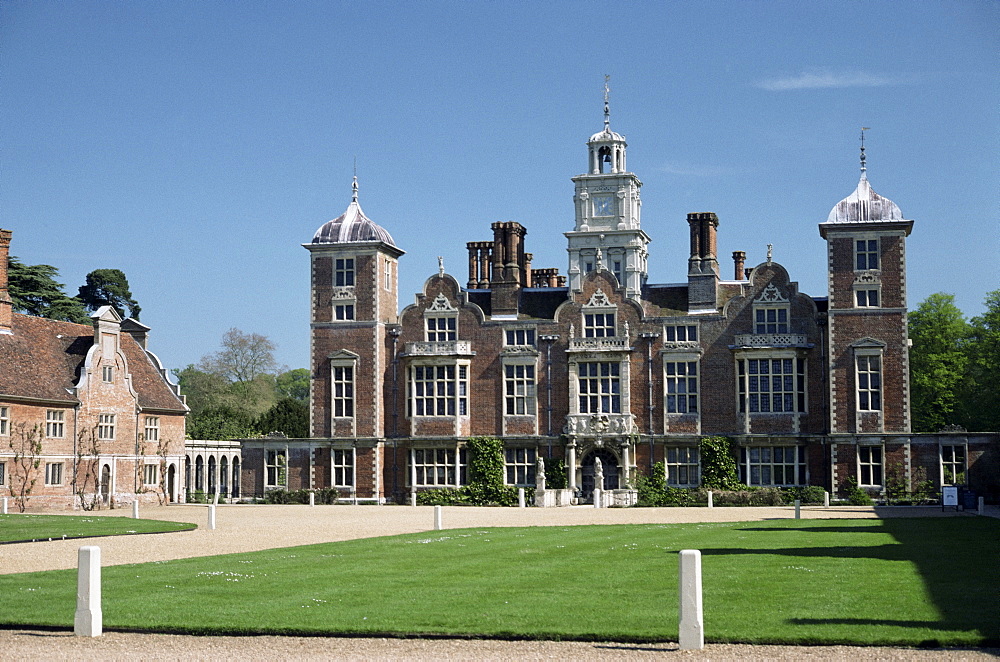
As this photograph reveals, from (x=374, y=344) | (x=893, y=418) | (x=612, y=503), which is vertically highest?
(x=374, y=344)

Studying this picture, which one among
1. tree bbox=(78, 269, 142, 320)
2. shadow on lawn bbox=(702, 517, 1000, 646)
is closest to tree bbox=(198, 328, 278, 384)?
tree bbox=(78, 269, 142, 320)

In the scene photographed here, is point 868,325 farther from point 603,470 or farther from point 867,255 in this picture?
point 603,470

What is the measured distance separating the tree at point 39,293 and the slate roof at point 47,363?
1533 cm

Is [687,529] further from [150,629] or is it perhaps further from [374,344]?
[374,344]

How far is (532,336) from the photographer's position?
46688mm

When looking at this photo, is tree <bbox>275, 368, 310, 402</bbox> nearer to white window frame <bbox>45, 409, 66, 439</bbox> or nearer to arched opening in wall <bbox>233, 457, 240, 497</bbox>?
arched opening in wall <bbox>233, 457, 240, 497</bbox>

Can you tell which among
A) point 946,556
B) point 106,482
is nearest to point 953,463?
point 946,556

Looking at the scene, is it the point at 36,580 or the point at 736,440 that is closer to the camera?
the point at 36,580

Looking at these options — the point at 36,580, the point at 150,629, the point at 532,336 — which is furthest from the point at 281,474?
the point at 150,629

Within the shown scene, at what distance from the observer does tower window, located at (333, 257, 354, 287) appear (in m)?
47.6

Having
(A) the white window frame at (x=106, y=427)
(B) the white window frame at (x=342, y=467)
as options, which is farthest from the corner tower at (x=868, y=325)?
(A) the white window frame at (x=106, y=427)

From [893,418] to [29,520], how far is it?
28.3 meters

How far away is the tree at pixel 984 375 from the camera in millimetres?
53156

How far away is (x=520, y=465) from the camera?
46.7 meters
